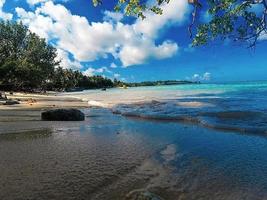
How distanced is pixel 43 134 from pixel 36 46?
301 feet

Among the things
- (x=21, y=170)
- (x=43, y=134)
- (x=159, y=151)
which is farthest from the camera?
(x=43, y=134)

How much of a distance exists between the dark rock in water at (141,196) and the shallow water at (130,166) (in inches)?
3.5

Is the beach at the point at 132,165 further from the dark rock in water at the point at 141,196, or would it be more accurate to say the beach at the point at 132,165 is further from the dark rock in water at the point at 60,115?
the dark rock in water at the point at 60,115

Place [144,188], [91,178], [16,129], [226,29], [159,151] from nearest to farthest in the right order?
[144,188] < [91,178] < [226,29] < [159,151] < [16,129]

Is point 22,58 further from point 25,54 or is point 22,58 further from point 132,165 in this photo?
point 132,165

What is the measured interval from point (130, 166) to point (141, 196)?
85.7 inches

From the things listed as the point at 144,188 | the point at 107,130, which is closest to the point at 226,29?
the point at 144,188

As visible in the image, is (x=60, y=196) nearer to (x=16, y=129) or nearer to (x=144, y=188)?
(x=144, y=188)

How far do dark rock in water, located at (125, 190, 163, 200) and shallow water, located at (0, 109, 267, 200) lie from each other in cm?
9

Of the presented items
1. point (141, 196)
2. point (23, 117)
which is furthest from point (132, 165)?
point (23, 117)

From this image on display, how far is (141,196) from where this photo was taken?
15.6 ft

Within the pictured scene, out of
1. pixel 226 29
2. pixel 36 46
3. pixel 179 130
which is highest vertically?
pixel 36 46

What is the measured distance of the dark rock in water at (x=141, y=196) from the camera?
470 cm

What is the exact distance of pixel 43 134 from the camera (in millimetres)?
11156
